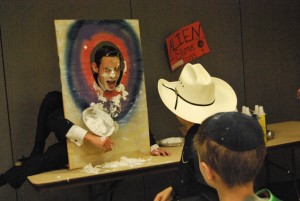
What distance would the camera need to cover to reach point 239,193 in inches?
41.9

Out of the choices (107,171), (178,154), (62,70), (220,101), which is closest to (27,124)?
(62,70)

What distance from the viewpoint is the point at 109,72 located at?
2.18 metres

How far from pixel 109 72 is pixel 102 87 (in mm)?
100

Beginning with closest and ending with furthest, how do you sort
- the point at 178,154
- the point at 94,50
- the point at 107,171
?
the point at 107,171, the point at 94,50, the point at 178,154

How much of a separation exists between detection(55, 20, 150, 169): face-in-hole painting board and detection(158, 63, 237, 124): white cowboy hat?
1.35 ft

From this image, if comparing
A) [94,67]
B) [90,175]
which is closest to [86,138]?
[90,175]

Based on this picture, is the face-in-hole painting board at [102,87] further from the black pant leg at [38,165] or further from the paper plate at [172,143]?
the paper plate at [172,143]

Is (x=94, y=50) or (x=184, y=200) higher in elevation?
(x=94, y=50)

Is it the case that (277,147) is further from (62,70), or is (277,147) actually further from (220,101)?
(62,70)

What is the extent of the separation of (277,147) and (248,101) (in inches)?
36.0

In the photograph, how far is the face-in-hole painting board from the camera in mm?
2068

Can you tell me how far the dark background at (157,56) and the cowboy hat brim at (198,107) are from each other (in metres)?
0.97

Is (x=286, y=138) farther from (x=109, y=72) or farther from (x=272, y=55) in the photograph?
(x=109, y=72)

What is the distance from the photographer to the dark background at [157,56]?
2.57m
